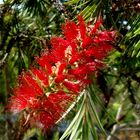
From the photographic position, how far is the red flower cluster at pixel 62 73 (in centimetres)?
134

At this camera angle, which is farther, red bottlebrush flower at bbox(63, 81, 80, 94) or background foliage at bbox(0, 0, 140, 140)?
background foliage at bbox(0, 0, 140, 140)

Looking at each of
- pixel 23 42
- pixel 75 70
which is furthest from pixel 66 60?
pixel 23 42

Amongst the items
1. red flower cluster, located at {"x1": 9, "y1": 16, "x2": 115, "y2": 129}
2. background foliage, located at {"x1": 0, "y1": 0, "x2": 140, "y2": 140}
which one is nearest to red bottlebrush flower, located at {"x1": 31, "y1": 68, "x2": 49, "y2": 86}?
red flower cluster, located at {"x1": 9, "y1": 16, "x2": 115, "y2": 129}

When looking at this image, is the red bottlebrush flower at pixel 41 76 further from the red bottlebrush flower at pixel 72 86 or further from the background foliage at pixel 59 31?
the background foliage at pixel 59 31

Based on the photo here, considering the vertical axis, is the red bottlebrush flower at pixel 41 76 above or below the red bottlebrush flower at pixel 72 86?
above

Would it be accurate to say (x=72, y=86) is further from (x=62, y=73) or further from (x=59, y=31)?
(x=59, y=31)

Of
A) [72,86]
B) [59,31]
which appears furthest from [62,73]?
[59,31]

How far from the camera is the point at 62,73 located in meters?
1.34

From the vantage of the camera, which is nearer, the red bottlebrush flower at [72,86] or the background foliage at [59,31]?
the red bottlebrush flower at [72,86]

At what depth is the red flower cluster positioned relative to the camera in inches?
52.6

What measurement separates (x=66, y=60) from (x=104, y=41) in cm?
15

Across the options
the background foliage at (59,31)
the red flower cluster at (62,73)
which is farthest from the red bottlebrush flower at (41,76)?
the background foliage at (59,31)

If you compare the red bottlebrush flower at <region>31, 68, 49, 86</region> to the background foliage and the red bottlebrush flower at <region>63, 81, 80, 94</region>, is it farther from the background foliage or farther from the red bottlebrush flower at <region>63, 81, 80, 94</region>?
the background foliage

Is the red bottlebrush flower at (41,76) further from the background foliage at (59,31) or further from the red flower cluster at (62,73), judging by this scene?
the background foliage at (59,31)
